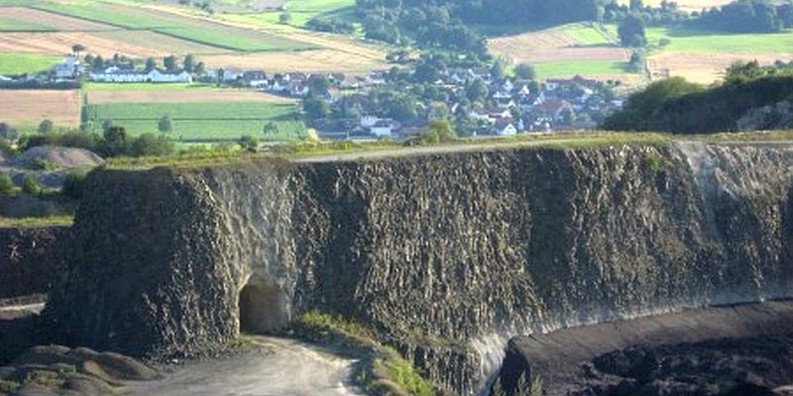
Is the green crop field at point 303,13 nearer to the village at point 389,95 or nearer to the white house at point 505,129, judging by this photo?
the village at point 389,95

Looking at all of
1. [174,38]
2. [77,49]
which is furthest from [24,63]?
[174,38]

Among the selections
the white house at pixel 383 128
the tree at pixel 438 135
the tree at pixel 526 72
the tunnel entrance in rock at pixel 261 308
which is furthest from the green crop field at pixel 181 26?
the tunnel entrance in rock at pixel 261 308

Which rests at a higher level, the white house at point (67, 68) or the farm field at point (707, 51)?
the white house at point (67, 68)

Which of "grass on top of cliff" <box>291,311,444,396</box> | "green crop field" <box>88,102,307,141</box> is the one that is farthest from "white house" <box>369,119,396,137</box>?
"grass on top of cliff" <box>291,311,444,396</box>

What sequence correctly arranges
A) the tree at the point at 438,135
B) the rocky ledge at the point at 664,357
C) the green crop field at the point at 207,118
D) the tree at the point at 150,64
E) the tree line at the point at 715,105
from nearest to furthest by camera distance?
the rocky ledge at the point at 664,357
the tree at the point at 438,135
the tree line at the point at 715,105
the green crop field at the point at 207,118
the tree at the point at 150,64

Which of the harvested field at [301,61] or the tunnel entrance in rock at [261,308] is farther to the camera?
the harvested field at [301,61]

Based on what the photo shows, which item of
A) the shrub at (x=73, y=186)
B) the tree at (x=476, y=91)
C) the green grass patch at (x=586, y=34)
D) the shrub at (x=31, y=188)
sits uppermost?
the shrub at (x=73, y=186)

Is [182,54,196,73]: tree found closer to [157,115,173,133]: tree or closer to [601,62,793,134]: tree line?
[157,115,173,133]: tree
